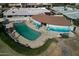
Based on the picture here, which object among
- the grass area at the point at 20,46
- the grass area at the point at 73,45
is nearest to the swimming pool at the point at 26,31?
the grass area at the point at 20,46

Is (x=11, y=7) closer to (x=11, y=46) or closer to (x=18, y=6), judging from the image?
(x=18, y=6)

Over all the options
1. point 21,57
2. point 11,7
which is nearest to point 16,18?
point 11,7

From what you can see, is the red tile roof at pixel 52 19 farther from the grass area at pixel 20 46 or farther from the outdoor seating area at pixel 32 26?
the grass area at pixel 20 46

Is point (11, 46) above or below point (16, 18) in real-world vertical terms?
below

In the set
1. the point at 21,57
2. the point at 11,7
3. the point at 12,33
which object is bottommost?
the point at 21,57

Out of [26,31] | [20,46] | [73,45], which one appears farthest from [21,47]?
[73,45]

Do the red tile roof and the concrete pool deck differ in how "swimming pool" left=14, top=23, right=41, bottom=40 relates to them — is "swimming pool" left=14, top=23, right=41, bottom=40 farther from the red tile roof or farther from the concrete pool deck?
the red tile roof
